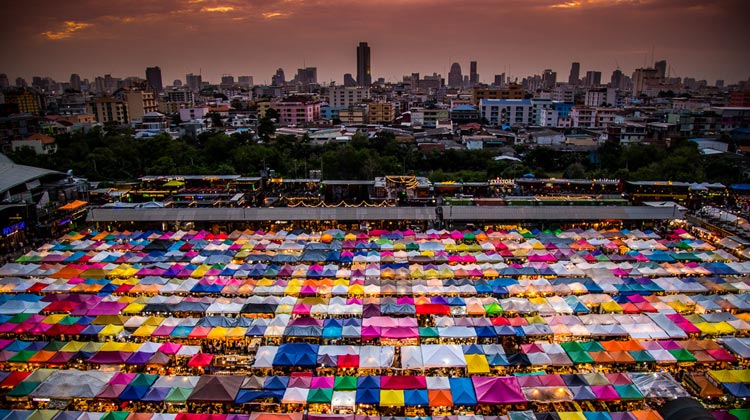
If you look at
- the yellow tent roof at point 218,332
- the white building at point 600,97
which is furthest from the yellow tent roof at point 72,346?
the white building at point 600,97

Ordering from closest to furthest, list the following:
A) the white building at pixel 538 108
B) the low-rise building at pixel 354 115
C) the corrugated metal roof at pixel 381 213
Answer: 1. the corrugated metal roof at pixel 381 213
2. the white building at pixel 538 108
3. the low-rise building at pixel 354 115

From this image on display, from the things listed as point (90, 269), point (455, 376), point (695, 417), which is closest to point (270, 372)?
point (455, 376)

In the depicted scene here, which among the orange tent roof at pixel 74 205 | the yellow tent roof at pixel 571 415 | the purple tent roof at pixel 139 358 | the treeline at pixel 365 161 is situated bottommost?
the yellow tent roof at pixel 571 415

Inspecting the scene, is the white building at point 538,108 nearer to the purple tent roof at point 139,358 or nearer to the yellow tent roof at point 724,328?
the yellow tent roof at point 724,328

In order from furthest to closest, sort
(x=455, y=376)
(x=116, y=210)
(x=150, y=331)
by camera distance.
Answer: (x=116, y=210) < (x=150, y=331) < (x=455, y=376)

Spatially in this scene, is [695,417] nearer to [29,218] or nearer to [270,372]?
[270,372]

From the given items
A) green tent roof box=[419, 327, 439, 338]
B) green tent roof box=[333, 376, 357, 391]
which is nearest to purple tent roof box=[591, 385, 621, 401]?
green tent roof box=[419, 327, 439, 338]
